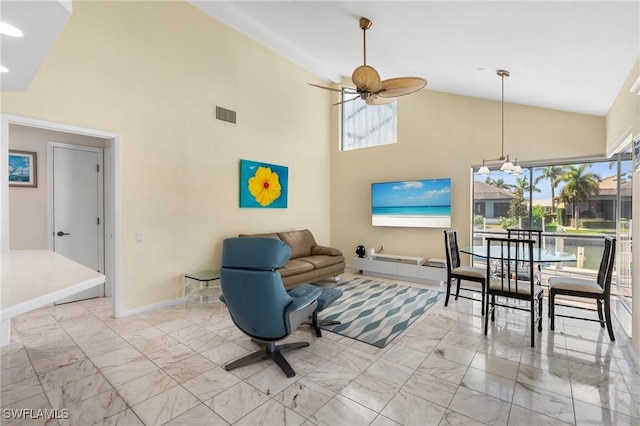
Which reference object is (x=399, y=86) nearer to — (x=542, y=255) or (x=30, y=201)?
(x=542, y=255)

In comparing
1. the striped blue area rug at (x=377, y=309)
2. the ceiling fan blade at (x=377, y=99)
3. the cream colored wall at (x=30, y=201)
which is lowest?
the striped blue area rug at (x=377, y=309)

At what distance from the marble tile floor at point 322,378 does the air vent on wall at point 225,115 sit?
3.09 m

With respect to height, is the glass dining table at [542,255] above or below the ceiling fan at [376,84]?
below

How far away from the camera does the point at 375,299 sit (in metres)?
4.38

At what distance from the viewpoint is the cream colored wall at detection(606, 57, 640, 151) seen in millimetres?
2607

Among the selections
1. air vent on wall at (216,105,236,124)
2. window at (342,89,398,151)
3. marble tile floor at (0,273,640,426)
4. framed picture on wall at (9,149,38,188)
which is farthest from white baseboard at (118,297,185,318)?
window at (342,89,398,151)

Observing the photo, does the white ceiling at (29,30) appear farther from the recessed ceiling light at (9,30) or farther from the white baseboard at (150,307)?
the white baseboard at (150,307)

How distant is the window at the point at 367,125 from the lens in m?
6.04

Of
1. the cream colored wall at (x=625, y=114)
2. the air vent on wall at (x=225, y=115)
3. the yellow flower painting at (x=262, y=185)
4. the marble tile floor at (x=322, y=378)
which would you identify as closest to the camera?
the marble tile floor at (x=322, y=378)

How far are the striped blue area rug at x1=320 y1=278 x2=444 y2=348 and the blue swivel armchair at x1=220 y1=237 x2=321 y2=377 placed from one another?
1.03 m

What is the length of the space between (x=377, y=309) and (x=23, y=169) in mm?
5048

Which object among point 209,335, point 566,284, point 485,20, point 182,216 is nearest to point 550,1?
point 485,20

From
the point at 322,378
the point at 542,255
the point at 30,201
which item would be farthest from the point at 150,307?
the point at 542,255

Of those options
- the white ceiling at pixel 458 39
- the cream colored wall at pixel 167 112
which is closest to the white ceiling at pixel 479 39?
the white ceiling at pixel 458 39
